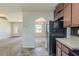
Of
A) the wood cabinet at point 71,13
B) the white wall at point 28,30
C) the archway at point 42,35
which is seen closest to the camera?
the wood cabinet at point 71,13

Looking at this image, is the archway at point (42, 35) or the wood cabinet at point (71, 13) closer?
the wood cabinet at point (71, 13)

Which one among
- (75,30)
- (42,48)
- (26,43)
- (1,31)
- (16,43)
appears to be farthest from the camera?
(26,43)

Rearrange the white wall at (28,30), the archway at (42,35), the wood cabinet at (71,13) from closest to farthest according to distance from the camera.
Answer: the wood cabinet at (71,13) → the archway at (42,35) → the white wall at (28,30)

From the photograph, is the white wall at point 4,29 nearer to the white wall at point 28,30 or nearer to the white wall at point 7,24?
the white wall at point 7,24

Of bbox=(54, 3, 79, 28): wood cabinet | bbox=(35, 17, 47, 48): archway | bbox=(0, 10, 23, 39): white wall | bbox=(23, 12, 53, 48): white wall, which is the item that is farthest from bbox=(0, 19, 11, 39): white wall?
bbox=(54, 3, 79, 28): wood cabinet

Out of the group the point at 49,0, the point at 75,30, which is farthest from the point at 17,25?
the point at 49,0

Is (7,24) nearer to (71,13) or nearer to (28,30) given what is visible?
(28,30)

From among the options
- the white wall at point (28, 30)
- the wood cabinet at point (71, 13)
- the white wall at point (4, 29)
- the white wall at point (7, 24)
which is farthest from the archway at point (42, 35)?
the wood cabinet at point (71, 13)

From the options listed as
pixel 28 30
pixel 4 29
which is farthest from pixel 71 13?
pixel 28 30

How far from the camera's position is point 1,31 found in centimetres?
452

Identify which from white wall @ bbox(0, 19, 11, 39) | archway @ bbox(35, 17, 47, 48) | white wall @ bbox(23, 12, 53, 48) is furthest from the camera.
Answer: white wall @ bbox(23, 12, 53, 48)

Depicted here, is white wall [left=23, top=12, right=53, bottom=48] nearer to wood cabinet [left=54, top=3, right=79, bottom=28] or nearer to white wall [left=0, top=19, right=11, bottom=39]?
white wall [left=0, top=19, right=11, bottom=39]

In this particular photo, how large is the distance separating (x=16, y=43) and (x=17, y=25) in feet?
2.55

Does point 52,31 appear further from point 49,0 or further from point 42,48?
point 49,0
